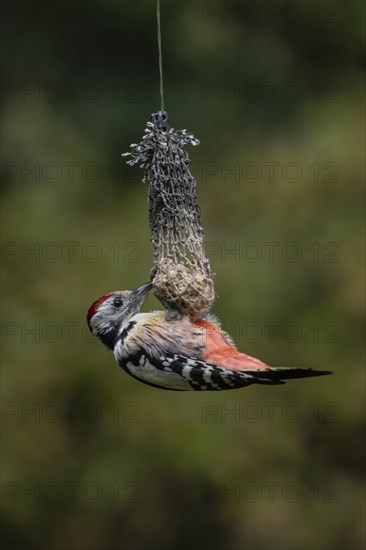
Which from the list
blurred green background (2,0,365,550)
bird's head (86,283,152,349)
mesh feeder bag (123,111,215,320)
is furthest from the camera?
blurred green background (2,0,365,550)

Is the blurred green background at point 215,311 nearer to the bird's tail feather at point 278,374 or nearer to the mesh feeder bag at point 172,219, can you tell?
the mesh feeder bag at point 172,219

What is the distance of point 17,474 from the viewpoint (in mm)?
8969

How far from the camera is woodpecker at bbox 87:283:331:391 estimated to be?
456 centimetres

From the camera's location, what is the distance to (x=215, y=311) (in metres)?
8.66

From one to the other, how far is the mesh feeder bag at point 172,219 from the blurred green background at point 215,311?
10.9 ft

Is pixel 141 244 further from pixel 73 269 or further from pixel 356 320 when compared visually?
pixel 356 320

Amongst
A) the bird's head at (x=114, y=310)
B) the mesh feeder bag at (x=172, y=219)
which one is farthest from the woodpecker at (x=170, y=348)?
the mesh feeder bag at (x=172, y=219)

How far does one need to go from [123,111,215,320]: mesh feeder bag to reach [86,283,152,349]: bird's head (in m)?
0.13

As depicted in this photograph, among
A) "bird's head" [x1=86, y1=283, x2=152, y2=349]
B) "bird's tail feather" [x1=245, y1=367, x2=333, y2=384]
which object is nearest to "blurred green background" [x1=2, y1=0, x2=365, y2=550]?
"bird's head" [x1=86, y1=283, x2=152, y2=349]

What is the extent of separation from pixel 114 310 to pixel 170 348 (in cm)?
43

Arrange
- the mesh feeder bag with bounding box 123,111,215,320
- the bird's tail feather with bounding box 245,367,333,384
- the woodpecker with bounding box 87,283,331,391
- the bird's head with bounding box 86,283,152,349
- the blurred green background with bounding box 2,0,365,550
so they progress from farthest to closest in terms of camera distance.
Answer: the blurred green background with bounding box 2,0,365,550, the bird's head with bounding box 86,283,152,349, the mesh feeder bag with bounding box 123,111,215,320, the woodpecker with bounding box 87,283,331,391, the bird's tail feather with bounding box 245,367,333,384

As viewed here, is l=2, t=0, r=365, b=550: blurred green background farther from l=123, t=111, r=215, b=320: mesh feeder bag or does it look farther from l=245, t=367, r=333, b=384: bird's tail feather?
l=245, t=367, r=333, b=384: bird's tail feather

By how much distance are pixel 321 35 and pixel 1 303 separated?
381cm

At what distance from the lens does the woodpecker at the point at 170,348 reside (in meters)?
4.56
